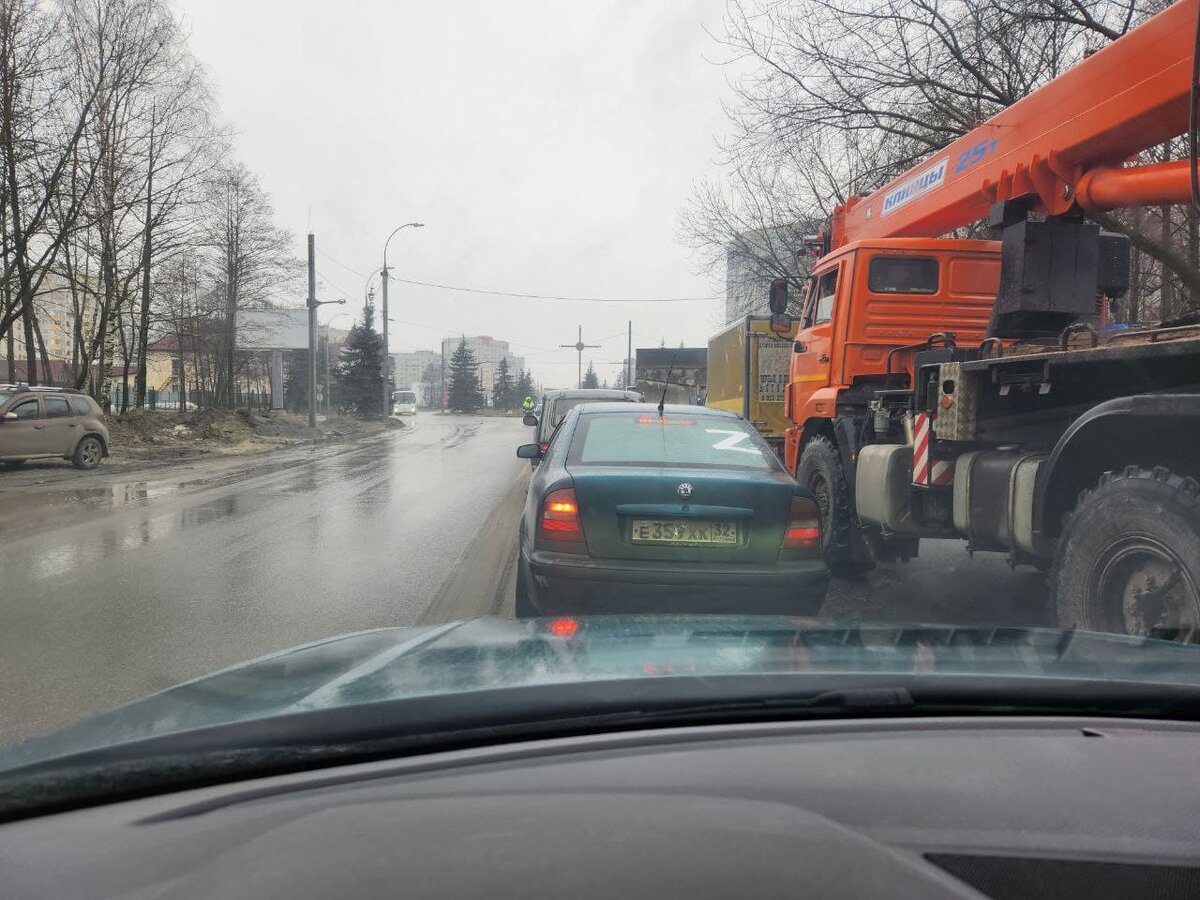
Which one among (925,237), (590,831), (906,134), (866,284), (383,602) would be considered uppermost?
(906,134)

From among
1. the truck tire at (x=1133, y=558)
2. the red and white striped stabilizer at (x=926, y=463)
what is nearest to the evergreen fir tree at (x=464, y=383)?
the red and white striped stabilizer at (x=926, y=463)

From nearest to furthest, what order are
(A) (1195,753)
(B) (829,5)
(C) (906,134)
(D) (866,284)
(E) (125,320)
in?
(A) (1195,753) → (D) (866,284) → (B) (829,5) → (C) (906,134) → (E) (125,320)

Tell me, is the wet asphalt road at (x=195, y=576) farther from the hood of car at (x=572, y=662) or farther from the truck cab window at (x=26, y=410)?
the truck cab window at (x=26, y=410)

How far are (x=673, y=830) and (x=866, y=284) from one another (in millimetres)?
7051

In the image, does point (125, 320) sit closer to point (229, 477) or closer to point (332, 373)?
point (229, 477)

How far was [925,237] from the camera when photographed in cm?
812

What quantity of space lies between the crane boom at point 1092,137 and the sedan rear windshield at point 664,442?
2538 mm

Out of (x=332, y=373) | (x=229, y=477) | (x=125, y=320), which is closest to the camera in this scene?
(x=229, y=477)

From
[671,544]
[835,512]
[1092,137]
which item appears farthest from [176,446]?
[1092,137]

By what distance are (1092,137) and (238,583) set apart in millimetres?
6540

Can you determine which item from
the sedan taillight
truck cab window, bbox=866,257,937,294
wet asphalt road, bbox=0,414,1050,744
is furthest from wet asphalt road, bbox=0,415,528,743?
truck cab window, bbox=866,257,937,294

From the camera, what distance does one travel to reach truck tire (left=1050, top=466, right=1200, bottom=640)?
3.49 meters

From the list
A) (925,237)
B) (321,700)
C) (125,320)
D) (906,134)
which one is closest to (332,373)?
(125,320)

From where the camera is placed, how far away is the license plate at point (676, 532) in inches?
180
